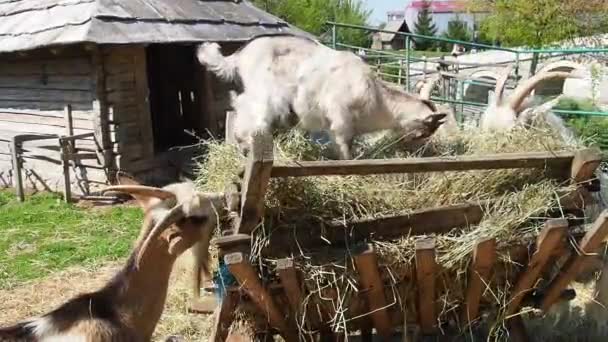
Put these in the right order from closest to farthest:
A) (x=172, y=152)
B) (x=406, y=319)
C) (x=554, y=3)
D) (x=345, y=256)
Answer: (x=345, y=256)
(x=406, y=319)
(x=172, y=152)
(x=554, y=3)

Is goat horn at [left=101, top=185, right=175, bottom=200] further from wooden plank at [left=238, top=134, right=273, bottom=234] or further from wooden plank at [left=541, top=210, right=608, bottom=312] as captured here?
wooden plank at [left=541, top=210, right=608, bottom=312]

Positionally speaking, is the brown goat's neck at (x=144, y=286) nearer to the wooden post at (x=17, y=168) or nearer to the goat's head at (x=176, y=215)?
the goat's head at (x=176, y=215)

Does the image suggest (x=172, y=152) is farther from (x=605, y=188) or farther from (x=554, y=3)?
(x=554, y=3)

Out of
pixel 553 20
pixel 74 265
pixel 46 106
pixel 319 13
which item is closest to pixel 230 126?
pixel 74 265

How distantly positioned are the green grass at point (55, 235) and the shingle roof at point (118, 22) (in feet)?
7.41

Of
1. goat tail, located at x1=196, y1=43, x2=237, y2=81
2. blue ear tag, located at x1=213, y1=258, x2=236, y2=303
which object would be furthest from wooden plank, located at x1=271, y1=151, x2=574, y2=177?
goat tail, located at x1=196, y1=43, x2=237, y2=81

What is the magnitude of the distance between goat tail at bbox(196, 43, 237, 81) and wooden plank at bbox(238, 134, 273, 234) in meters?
2.56

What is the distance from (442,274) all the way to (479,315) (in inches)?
16.3

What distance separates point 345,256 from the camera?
10.6 ft

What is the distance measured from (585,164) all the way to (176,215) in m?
1.96

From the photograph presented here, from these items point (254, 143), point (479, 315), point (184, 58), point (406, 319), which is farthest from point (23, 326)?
point (184, 58)

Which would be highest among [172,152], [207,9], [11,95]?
[207,9]

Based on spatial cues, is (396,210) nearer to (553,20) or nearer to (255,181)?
(255,181)

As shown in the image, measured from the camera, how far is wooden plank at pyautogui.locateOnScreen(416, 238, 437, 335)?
124 inches
